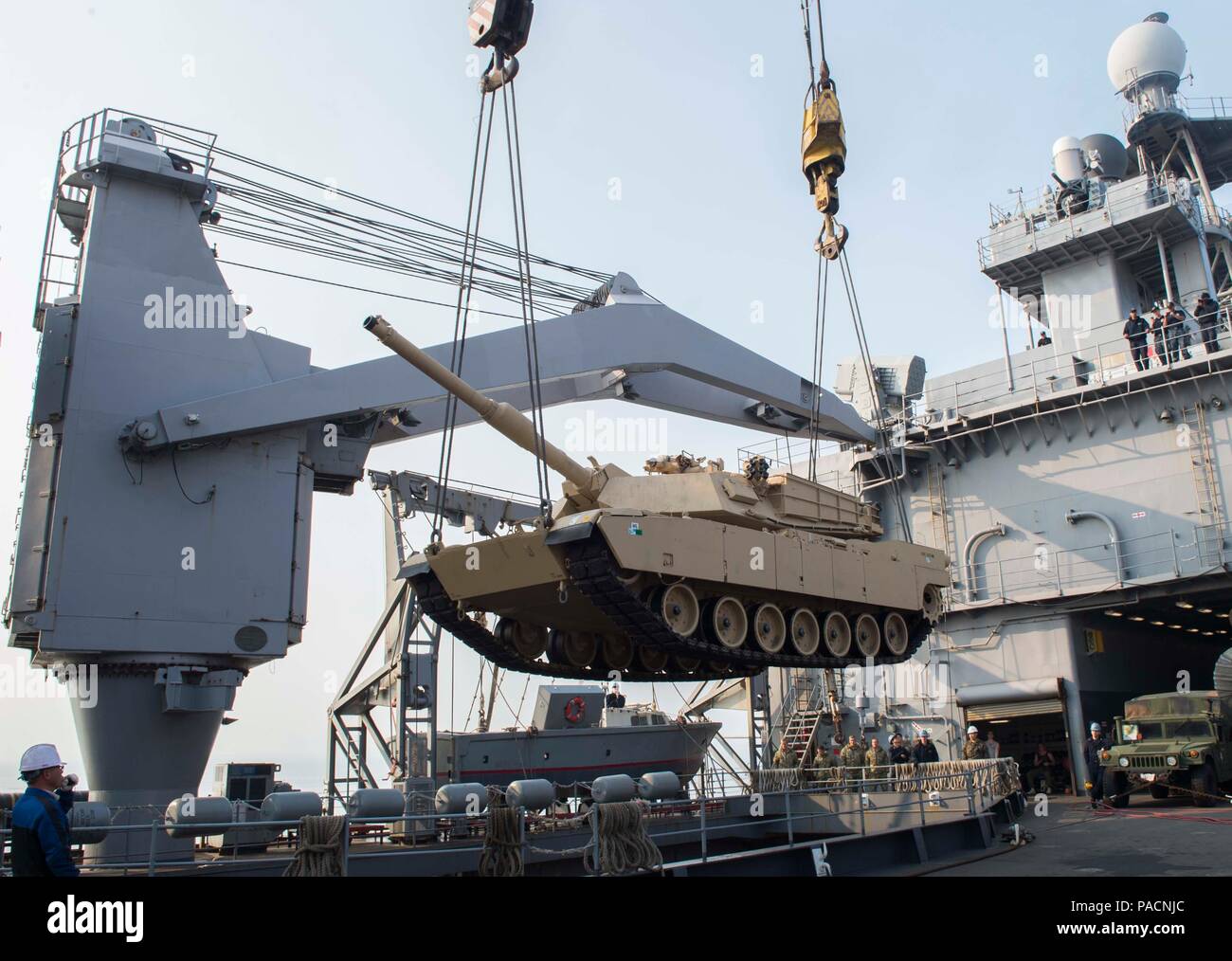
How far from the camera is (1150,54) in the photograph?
2919cm

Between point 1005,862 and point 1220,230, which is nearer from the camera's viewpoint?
point 1005,862

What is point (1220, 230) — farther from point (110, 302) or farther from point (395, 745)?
point (110, 302)

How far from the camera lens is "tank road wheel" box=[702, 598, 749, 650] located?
13.5m

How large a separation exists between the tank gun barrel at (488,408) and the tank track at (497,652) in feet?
7.19

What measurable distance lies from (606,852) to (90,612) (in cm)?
806

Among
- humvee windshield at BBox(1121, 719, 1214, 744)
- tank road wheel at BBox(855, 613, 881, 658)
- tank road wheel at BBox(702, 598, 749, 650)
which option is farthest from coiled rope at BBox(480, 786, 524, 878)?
humvee windshield at BBox(1121, 719, 1214, 744)

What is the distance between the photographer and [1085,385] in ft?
80.4

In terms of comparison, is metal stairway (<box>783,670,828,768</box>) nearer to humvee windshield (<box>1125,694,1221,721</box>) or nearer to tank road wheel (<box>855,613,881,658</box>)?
humvee windshield (<box>1125,694,1221,721</box>)

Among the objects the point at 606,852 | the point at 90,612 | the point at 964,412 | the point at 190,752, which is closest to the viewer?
the point at 606,852

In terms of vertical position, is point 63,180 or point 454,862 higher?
point 63,180

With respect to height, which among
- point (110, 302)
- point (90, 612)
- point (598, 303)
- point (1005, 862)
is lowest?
point (1005, 862)

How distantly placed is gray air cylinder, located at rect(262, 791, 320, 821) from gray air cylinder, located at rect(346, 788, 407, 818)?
1.14ft

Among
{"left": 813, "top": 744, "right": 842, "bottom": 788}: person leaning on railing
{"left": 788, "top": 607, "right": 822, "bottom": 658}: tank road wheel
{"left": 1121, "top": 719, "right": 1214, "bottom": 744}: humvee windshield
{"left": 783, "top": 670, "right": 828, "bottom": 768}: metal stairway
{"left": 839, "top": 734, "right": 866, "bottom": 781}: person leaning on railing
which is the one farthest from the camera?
{"left": 783, "top": 670, "right": 828, "bottom": 768}: metal stairway
